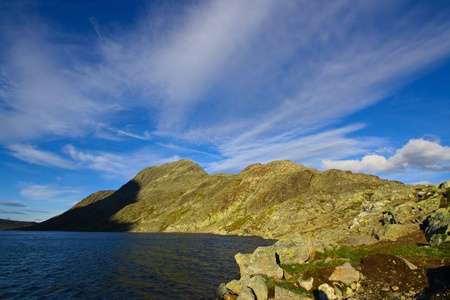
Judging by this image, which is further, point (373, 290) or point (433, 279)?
point (373, 290)

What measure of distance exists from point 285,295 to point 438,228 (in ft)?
77.9

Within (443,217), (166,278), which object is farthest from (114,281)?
(443,217)

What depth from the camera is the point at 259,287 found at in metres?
24.9

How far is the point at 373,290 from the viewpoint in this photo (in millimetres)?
21812

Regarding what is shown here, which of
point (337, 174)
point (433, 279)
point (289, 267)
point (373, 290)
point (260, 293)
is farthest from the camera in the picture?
point (337, 174)

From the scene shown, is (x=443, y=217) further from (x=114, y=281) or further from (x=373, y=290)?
(x=114, y=281)

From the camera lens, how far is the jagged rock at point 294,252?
1193 inches

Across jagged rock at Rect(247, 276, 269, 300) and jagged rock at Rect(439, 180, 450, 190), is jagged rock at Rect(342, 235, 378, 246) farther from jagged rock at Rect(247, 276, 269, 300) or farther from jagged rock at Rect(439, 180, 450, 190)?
jagged rock at Rect(439, 180, 450, 190)

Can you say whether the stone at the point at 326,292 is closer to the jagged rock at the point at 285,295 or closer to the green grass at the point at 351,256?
the jagged rock at the point at 285,295

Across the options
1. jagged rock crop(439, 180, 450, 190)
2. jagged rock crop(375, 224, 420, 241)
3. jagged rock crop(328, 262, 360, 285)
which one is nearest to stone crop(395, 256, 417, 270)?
jagged rock crop(328, 262, 360, 285)

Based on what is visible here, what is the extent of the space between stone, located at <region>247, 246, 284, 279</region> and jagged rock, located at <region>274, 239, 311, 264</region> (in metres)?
1.18

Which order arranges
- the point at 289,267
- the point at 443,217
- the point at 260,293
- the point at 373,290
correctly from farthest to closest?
the point at 443,217 → the point at 289,267 → the point at 260,293 → the point at 373,290

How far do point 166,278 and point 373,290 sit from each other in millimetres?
29379

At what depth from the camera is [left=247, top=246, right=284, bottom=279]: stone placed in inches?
1118
